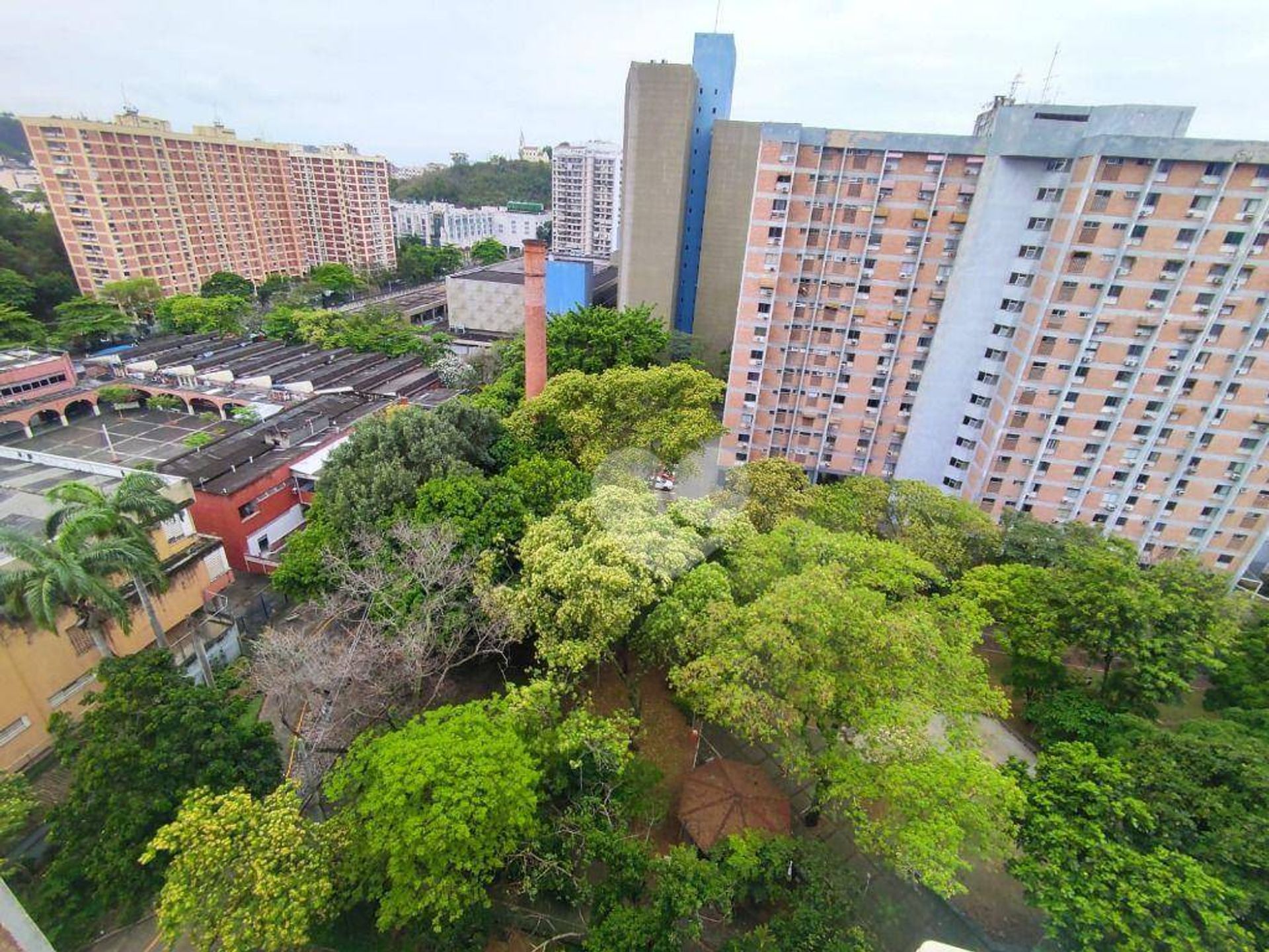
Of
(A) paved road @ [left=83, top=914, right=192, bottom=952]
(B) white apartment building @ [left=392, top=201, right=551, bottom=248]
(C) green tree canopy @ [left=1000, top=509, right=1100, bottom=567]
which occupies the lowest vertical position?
(A) paved road @ [left=83, top=914, right=192, bottom=952]

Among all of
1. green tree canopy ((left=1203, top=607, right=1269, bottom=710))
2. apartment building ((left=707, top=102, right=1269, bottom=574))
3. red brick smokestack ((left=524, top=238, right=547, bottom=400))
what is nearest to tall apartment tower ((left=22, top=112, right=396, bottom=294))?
red brick smokestack ((left=524, top=238, right=547, bottom=400))

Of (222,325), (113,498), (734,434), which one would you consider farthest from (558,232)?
(113,498)

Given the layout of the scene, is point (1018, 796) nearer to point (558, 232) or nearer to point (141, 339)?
point (141, 339)

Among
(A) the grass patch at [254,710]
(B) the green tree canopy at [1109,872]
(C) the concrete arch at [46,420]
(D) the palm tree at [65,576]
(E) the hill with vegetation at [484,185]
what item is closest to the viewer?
(B) the green tree canopy at [1109,872]

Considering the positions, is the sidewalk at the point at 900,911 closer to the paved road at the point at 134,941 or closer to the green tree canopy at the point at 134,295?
the paved road at the point at 134,941

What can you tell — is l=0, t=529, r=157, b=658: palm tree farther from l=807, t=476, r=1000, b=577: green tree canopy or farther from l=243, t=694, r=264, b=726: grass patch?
l=807, t=476, r=1000, b=577: green tree canopy

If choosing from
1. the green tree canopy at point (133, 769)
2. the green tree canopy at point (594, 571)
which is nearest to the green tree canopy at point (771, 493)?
the green tree canopy at point (594, 571)
